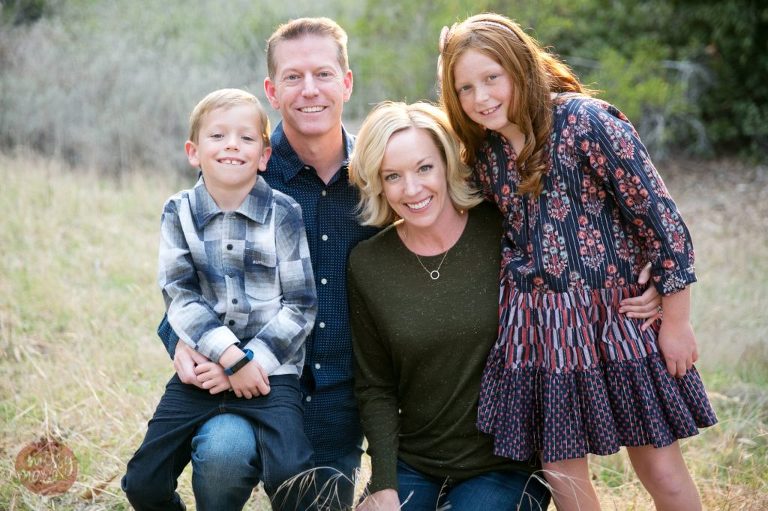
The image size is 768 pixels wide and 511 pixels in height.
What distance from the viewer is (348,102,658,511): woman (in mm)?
2844

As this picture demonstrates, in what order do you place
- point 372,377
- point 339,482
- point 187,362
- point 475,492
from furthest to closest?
1. point 339,482
2. point 372,377
3. point 475,492
4. point 187,362

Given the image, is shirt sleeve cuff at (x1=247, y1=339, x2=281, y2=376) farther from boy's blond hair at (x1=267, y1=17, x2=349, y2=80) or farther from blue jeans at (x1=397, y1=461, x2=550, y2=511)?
boy's blond hair at (x1=267, y1=17, x2=349, y2=80)

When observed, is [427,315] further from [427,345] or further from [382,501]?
[382,501]

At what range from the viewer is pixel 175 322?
272 cm

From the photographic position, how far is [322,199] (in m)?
3.16

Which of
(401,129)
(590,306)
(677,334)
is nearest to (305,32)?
(401,129)

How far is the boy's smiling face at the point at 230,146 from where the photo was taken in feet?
9.23

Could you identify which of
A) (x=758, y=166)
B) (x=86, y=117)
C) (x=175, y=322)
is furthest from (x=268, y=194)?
(x=758, y=166)

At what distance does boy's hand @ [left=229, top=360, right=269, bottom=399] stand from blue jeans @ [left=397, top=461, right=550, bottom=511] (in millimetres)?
637

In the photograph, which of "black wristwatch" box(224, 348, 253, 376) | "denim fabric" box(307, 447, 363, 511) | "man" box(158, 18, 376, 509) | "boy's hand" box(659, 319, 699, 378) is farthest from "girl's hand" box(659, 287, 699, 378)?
"black wristwatch" box(224, 348, 253, 376)

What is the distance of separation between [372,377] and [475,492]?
0.54 meters

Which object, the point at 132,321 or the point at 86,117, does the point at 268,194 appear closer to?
the point at 132,321

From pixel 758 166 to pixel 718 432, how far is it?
604cm

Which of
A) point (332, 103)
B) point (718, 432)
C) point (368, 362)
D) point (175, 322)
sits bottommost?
point (718, 432)
